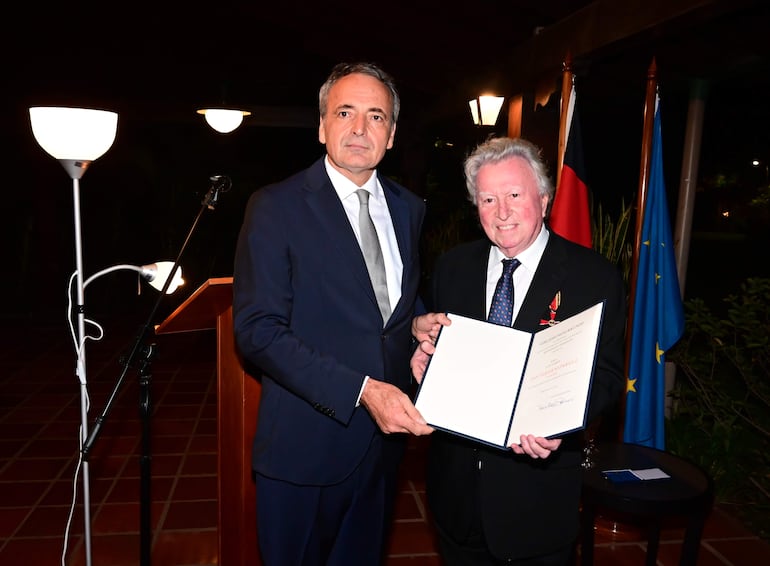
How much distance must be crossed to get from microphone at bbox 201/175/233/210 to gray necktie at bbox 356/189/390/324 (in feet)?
1.68

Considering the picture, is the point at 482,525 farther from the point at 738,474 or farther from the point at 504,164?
the point at 738,474

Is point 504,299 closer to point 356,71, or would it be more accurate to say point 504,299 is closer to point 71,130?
point 356,71

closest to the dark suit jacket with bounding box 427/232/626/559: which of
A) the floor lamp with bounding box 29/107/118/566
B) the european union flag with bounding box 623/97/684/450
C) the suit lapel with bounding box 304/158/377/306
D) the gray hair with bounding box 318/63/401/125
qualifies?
the suit lapel with bounding box 304/158/377/306

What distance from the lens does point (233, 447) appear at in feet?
7.27

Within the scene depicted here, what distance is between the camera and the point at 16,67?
8.45 m

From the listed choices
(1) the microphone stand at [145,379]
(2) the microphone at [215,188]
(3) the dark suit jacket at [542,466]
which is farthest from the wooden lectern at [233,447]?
(3) the dark suit jacket at [542,466]

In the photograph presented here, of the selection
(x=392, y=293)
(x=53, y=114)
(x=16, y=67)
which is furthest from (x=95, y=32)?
(x=392, y=293)

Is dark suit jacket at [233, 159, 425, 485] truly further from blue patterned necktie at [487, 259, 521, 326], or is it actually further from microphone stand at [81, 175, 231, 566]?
microphone stand at [81, 175, 231, 566]

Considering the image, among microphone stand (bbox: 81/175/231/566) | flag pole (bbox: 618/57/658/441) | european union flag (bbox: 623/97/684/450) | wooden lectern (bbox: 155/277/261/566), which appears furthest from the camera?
european union flag (bbox: 623/97/684/450)

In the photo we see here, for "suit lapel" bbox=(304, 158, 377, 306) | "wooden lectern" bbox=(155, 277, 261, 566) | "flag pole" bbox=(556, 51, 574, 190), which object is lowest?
"wooden lectern" bbox=(155, 277, 261, 566)

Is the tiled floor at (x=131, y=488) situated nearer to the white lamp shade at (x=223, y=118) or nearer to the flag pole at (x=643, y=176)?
the flag pole at (x=643, y=176)

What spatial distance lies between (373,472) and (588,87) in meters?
5.25

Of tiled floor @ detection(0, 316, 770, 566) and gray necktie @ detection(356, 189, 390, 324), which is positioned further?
tiled floor @ detection(0, 316, 770, 566)

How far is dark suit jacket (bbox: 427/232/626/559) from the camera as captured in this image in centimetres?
173
